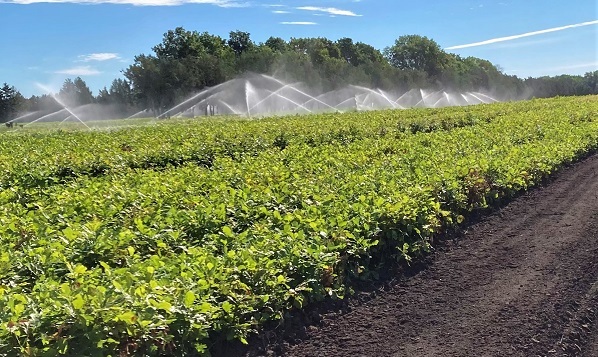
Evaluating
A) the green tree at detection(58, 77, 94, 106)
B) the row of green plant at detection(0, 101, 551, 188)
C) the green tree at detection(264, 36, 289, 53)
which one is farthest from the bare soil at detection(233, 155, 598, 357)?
the green tree at detection(264, 36, 289, 53)

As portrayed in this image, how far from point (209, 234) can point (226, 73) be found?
49930 mm

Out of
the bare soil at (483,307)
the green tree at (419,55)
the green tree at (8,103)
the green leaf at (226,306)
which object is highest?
the green tree at (419,55)

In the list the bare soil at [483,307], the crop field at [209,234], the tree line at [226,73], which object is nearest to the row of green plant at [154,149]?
the crop field at [209,234]

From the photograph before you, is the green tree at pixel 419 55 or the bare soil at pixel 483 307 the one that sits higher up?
the green tree at pixel 419 55

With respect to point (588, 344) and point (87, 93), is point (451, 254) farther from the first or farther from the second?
point (87, 93)

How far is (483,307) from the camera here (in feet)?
14.4

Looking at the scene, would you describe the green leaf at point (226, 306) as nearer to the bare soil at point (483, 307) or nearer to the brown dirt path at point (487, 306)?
the bare soil at point (483, 307)

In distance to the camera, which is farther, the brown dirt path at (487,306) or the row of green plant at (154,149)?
the row of green plant at (154,149)

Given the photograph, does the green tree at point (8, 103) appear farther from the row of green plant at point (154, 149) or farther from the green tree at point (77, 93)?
the row of green plant at point (154, 149)

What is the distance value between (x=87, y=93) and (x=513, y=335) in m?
67.0

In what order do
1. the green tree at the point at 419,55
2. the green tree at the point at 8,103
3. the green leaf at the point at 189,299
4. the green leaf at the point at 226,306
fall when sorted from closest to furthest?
1. the green leaf at the point at 189,299
2. the green leaf at the point at 226,306
3. the green tree at the point at 8,103
4. the green tree at the point at 419,55

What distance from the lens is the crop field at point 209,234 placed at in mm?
3121

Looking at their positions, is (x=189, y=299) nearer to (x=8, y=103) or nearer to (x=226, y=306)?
(x=226, y=306)

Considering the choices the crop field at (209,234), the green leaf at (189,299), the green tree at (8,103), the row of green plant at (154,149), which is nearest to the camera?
the crop field at (209,234)
